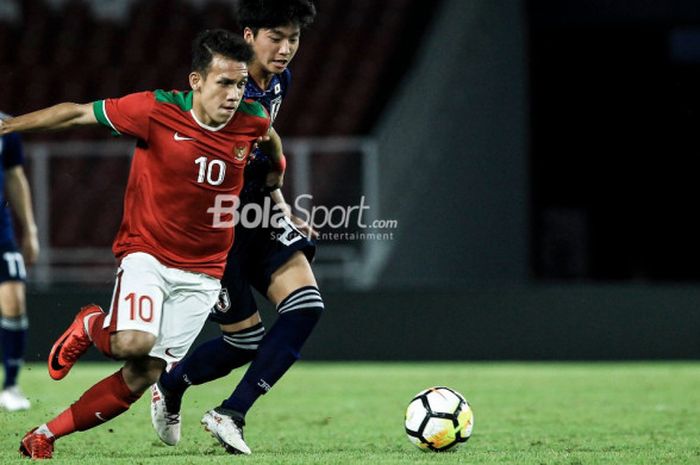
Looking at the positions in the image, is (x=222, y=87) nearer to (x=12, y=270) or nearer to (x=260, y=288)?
(x=260, y=288)

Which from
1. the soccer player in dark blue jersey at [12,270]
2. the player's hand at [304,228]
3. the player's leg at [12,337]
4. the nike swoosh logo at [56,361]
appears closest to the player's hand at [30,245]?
the soccer player in dark blue jersey at [12,270]

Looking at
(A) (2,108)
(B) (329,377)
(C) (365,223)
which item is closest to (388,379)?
(B) (329,377)

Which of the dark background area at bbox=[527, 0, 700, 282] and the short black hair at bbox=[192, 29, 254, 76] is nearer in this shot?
the short black hair at bbox=[192, 29, 254, 76]

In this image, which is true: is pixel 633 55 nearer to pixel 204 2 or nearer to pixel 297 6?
pixel 204 2

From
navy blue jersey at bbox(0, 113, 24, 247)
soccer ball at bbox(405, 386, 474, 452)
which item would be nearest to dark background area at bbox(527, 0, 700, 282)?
navy blue jersey at bbox(0, 113, 24, 247)

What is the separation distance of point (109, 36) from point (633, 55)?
5.94m

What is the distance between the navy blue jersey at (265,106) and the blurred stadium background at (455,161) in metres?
4.81

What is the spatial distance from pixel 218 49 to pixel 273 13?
19.4 inches

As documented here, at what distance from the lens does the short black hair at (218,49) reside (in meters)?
5.15

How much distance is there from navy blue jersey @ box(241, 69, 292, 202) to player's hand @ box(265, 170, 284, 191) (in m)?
0.02

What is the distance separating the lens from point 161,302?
5.14m

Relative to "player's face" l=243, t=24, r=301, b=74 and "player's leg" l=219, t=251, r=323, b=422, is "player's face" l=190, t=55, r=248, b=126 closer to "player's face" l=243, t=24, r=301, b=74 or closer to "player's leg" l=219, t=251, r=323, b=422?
"player's face" l=243, t=24, r=301, b=74

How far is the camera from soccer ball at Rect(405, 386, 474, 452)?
A: 5457 millimetres

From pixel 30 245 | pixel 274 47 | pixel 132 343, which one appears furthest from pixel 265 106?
pixel 30 245
